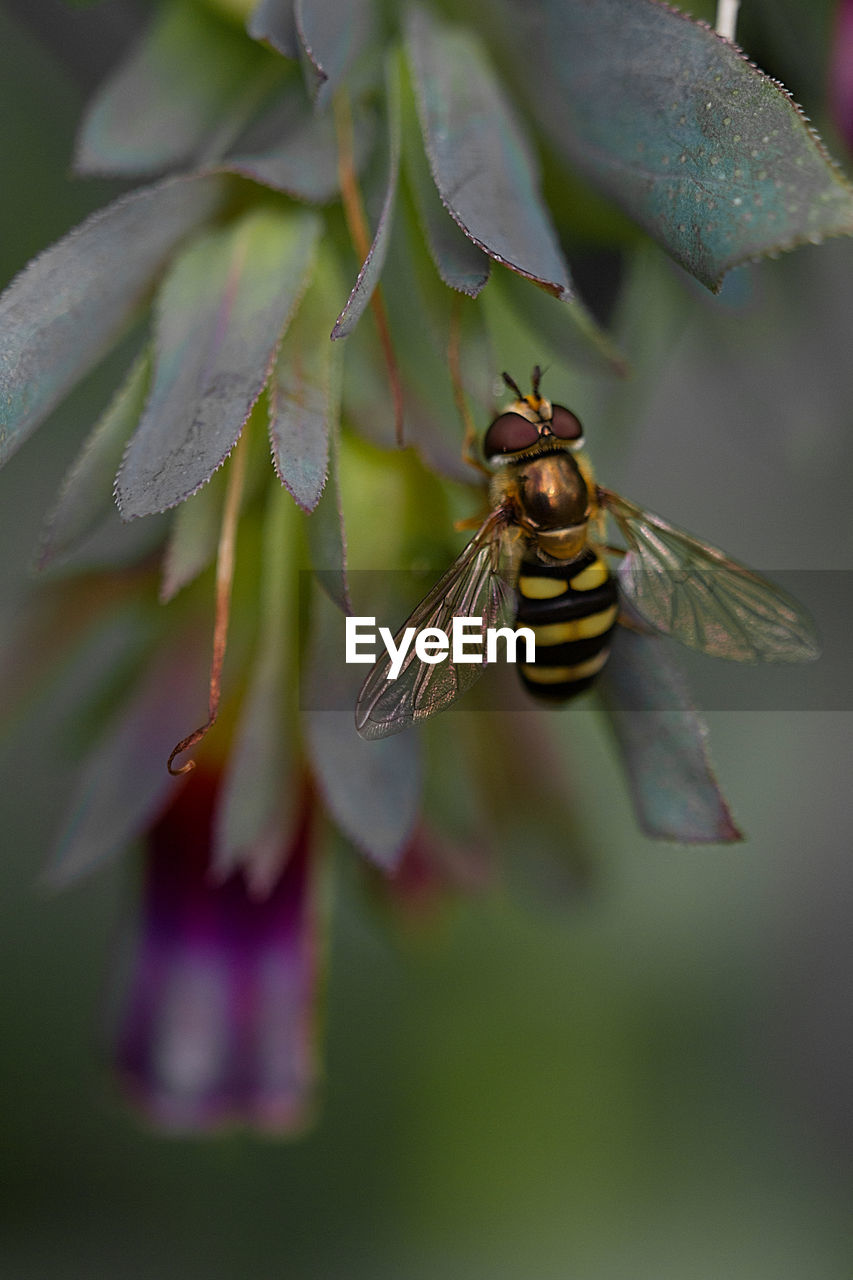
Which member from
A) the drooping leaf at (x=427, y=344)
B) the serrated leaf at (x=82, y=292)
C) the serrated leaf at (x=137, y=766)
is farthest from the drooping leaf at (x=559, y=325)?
the serrated leaf at (x=137, y=766)

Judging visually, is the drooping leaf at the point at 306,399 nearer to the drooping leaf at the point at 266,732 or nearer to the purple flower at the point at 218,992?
the drooping leaf at the point at 266,732

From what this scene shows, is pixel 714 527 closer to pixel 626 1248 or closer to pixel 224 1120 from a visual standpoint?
pixel 626 1248

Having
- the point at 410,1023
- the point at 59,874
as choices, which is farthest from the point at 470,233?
the point at 410,1023

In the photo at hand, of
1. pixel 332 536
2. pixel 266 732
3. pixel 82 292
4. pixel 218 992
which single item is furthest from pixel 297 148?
pixel 218 992

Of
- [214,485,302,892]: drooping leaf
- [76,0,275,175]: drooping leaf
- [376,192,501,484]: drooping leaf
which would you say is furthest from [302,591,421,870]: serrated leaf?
[76,0,275,175]: drooping leaf

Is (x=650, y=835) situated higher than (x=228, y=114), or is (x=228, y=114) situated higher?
(x=228, y=114)

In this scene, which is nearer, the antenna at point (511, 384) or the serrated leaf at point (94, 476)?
the serrated leaf at point (94, 476)

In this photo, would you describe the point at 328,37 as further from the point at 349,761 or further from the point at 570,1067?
the point at 570,1067
